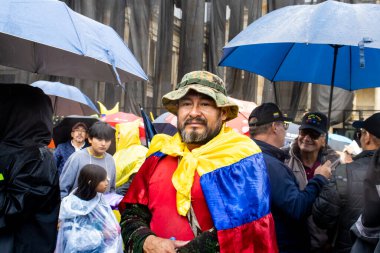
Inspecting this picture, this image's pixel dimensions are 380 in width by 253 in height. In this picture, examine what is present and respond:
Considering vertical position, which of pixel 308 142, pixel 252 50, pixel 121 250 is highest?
pixel 252 50

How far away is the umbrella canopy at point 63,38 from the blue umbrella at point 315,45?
0.89m

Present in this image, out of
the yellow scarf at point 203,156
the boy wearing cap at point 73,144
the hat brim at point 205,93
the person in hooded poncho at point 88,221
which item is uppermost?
the hat brim at point 205,93

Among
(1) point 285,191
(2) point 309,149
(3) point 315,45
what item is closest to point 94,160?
(2) point 309,149

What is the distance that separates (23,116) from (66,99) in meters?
5.14

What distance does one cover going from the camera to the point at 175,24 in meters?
14.9

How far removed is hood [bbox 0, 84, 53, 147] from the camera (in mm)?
3000

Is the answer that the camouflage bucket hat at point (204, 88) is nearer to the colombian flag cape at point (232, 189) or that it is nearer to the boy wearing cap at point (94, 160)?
the colombian flag cape at point (232, 189)

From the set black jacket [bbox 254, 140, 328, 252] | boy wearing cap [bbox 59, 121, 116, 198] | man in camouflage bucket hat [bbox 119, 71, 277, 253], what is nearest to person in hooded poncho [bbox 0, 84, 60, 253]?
man in camouflage bucket hat [bbox 119, 71, 277, 253]

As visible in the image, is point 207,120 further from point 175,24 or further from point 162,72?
point 175,24

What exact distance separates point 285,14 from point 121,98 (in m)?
10.9

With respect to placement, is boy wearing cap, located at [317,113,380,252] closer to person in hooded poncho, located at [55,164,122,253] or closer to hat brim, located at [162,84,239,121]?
hat brim, located at [162,84,239,121]

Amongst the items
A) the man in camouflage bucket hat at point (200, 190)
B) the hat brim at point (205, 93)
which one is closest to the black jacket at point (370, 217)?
the man in camouflage bucket hat at point (200, 190)

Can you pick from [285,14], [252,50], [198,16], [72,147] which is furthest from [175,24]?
[285,14]

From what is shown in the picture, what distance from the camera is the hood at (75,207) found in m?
4.53
